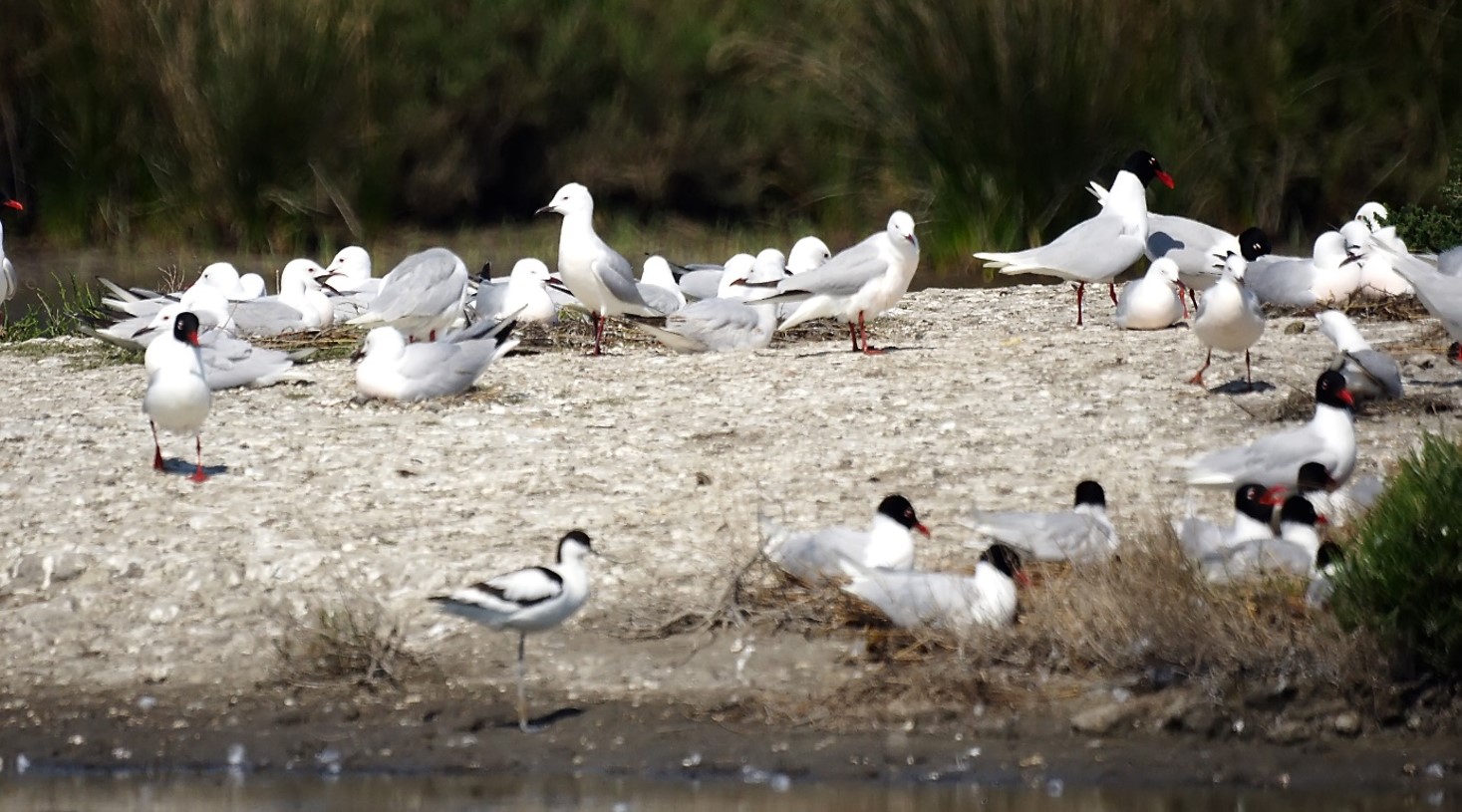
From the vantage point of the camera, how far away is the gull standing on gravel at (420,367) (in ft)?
33.5

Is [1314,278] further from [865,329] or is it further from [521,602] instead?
[521,602]

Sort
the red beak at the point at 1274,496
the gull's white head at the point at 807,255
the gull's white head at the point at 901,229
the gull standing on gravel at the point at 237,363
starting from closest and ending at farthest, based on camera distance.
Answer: the red beak at the point at 1274,496
the gull standing on gravel at the point at 237,363
the gull's white head at the point at 901,229
the gull's white head at the point at 807,255

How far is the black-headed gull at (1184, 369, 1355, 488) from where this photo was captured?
8352 millimetres

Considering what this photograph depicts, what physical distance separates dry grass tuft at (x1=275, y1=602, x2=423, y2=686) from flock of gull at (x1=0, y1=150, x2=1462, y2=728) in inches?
10.1

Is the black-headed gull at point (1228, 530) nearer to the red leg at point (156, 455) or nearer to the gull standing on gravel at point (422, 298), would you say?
the red leg at point (156, 455)

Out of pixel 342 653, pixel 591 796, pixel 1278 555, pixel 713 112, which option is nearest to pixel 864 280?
pixel 1278 555

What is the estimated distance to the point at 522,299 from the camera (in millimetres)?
12820

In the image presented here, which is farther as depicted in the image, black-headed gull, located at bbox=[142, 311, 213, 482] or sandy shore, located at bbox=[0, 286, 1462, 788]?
black-headed gull, located at bbox=[142, 311, 213, 482]

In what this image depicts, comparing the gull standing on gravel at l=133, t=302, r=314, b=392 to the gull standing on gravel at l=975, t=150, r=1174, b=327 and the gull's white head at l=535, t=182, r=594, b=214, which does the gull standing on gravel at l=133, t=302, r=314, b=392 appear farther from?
the gull standing on gravel at l=975, t=150, r=1174, b=327

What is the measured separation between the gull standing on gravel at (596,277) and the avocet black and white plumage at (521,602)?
200 inches

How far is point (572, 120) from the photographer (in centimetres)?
2133

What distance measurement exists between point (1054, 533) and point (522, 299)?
5779 millimetres

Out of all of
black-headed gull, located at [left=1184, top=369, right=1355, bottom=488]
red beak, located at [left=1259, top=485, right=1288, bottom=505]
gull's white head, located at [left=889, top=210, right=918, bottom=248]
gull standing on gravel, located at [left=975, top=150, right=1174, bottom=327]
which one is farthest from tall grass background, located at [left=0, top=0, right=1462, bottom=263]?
red beak, located at [left=1259, top=485, right=1288, bottom=505]

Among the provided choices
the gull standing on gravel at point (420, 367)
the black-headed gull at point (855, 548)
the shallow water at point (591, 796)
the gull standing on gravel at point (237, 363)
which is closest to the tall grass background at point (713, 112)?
the gull standing on gravel at point (420, 367)
